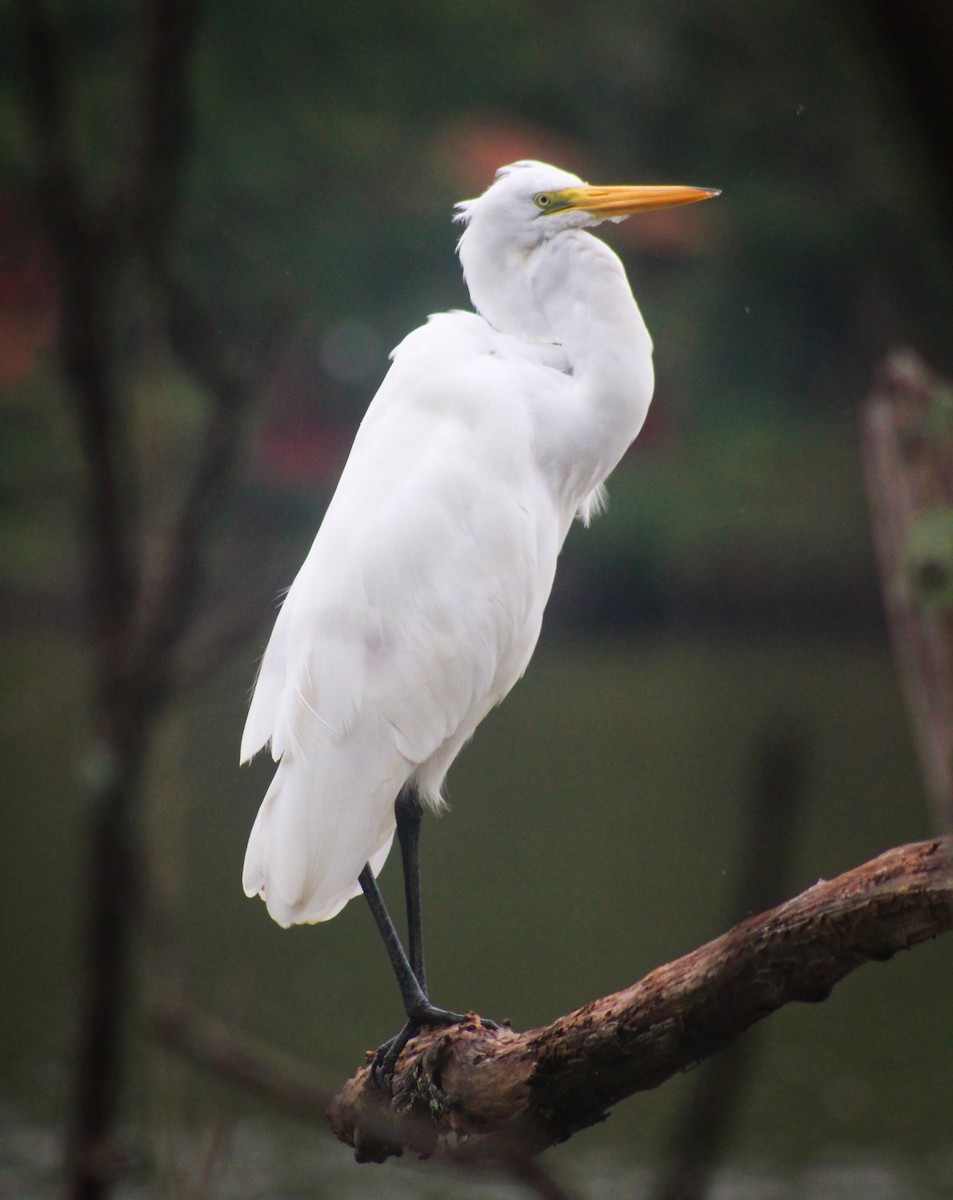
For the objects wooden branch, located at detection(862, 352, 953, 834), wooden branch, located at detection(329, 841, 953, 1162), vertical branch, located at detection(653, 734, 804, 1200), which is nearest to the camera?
vertical branch, located at detection(653, 734, 804, 1200)

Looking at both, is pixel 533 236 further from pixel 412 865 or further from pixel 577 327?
pixel 412 865

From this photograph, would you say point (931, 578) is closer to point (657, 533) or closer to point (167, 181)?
point (167, 181)

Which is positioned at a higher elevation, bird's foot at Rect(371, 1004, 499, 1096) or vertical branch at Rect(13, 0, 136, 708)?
vertical branch at Rect(13, 0, 136, 708)

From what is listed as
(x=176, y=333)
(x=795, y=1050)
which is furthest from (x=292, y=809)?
(x=795, y=1050)

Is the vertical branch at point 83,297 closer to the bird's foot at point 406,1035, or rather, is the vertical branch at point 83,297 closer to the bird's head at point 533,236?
the bird's head at point 533,236

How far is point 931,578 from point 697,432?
1059 centimetres

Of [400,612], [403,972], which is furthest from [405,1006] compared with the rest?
[400,612]

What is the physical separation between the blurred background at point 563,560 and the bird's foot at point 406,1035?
1.05 feet

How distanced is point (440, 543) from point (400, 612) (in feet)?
0.40

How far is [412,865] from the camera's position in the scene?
7.21 feet

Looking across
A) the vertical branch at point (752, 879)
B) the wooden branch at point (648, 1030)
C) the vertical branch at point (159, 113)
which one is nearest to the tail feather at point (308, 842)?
the wooden branch at point (648, 1030)

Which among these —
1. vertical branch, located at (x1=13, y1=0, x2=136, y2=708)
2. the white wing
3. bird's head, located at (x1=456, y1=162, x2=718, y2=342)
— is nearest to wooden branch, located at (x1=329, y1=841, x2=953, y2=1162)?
the white wing

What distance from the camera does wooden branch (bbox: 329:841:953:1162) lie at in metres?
1.19

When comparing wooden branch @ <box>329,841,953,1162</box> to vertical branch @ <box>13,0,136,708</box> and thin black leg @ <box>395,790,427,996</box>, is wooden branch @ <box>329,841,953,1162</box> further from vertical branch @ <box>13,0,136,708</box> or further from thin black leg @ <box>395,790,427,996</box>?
vertical branch @ <box>13,0,136,708</box>
